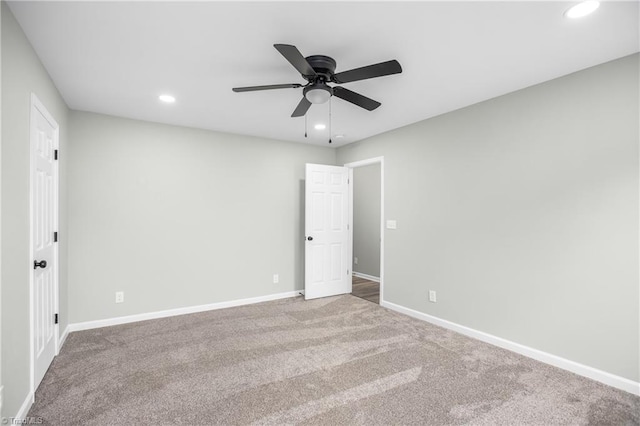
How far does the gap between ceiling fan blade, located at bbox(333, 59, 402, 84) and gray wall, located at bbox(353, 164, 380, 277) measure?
417 cm

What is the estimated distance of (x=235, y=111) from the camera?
11.6 feet

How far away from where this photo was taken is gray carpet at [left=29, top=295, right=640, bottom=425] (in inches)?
80.1

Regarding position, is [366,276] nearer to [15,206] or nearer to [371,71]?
[371,71]

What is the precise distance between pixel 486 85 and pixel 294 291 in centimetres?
371

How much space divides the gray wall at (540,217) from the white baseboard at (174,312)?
2088 millimetres

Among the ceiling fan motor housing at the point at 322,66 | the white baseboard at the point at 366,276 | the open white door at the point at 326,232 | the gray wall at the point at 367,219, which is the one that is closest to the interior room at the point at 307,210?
the ceiling fan motor housing at the point at 322,66

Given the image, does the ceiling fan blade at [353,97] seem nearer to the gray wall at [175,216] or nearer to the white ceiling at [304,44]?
the white ceiling at [304,44]

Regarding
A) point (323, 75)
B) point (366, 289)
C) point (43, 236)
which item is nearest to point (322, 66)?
point (323, 75)

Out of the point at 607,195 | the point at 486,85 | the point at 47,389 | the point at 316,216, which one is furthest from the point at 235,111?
the point at 607,195

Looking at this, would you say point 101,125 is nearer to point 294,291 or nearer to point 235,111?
point 235,111

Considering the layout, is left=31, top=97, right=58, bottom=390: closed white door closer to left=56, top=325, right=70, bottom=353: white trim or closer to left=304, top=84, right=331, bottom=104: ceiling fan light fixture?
left=56, top=325, right=70, bottom=353: white trim

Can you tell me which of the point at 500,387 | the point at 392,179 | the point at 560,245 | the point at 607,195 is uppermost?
the point at 392,179

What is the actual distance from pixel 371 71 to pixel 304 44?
520mm

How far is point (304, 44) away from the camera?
215cm
